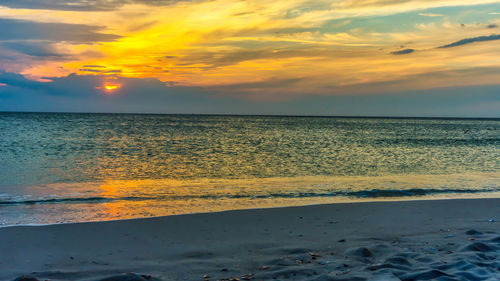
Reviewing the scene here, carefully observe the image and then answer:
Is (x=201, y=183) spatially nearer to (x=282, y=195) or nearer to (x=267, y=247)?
(x=282, y=195)

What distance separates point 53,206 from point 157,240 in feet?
18.5

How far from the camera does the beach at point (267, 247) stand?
5.79m

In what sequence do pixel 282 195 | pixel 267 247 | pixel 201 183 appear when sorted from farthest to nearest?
pixel 201 183, pixel 282 195, pixel 267 247

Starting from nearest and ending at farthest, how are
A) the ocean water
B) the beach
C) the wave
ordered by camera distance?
1. the beach
2. the ocean water
3. the wave

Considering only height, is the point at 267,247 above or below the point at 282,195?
above

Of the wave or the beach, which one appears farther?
the wave

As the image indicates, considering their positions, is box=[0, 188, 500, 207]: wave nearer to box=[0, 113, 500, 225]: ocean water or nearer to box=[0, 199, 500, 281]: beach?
box=[0, 113, 500, 225]: ocean water

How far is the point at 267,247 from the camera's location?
7.33 m

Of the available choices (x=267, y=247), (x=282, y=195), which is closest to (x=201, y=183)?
(x=282, y=195)

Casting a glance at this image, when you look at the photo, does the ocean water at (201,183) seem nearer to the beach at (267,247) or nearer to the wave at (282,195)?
the wave at (282,195)

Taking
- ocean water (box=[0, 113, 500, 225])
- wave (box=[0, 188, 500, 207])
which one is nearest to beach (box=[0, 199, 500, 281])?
ocean water (box=[0, 113, 500, 225])

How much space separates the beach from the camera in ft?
19.0

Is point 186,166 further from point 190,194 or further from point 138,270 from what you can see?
point 138,270

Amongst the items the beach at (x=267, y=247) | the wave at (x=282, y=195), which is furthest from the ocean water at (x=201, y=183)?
the beach at (x=267, y=247)
